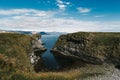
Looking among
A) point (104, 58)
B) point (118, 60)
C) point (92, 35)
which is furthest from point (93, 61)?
point (92, 35)

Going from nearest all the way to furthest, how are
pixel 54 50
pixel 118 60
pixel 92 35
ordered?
pixel 118 60 < pixel 92 35 < pixel 54 50

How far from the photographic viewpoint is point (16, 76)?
25.8 m

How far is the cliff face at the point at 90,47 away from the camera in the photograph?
281 feet

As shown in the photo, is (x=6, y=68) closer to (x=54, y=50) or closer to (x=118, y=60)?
(x=118, y=60)

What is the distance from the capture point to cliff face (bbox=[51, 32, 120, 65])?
85750 mm

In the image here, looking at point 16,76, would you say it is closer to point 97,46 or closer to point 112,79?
point 112,79

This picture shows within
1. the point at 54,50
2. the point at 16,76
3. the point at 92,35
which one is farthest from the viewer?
the point at 54,50

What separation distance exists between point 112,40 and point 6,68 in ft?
256

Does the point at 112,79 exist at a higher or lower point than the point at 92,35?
lower

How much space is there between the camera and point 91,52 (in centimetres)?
9362

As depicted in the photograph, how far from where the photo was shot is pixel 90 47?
99125mm

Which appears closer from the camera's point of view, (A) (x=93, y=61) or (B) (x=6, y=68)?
(B) (x=6, y=68)

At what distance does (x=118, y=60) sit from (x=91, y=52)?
15.5 m

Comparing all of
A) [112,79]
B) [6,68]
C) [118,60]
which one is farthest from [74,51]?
[6,68]
